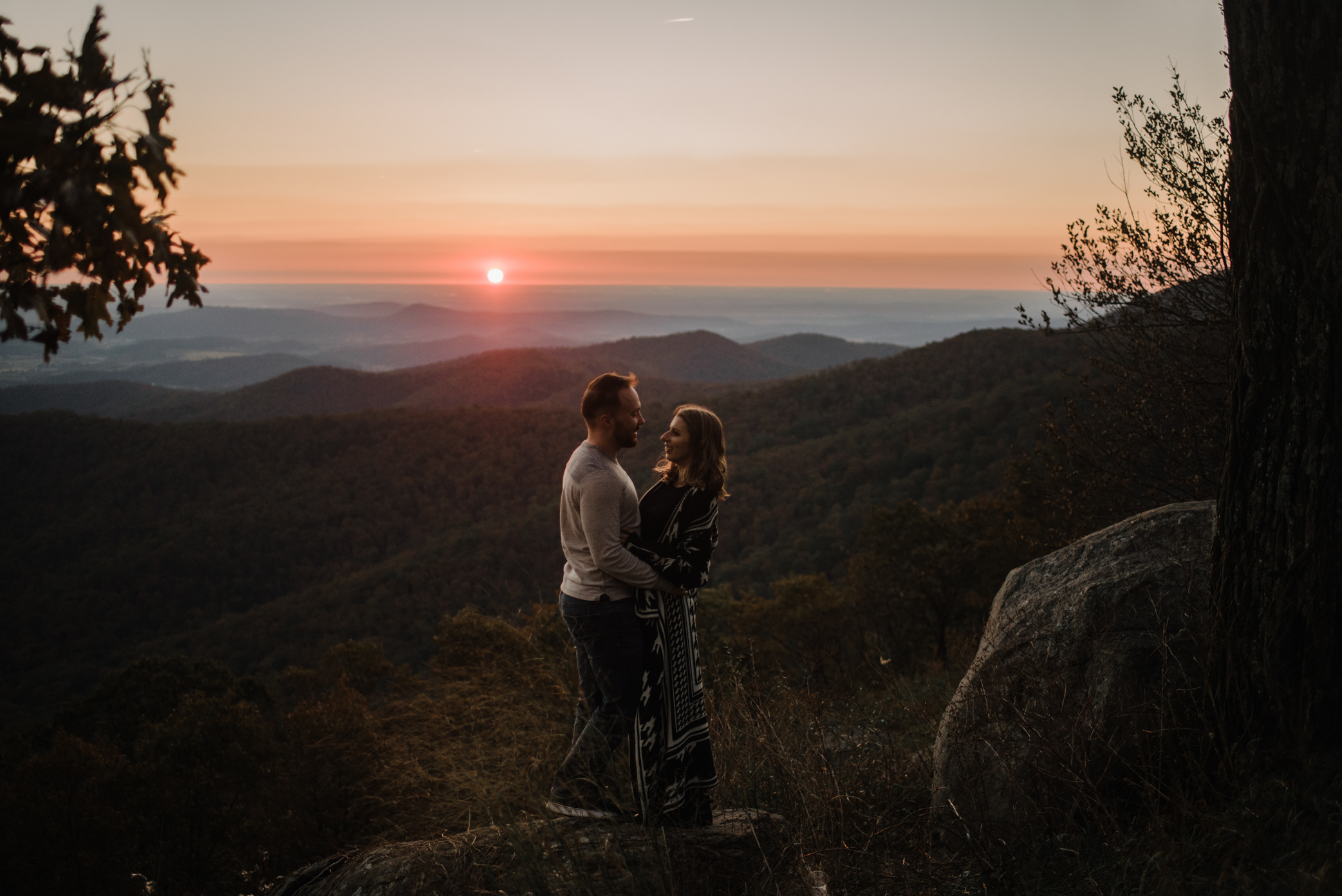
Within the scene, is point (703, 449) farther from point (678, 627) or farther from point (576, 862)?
point (576, 862)

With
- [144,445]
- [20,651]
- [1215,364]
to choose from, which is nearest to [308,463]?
[144,445]

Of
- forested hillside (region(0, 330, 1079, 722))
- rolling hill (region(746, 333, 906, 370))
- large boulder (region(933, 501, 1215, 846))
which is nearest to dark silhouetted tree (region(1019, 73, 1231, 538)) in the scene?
large boulder (region(933, 501, 1215, 846))

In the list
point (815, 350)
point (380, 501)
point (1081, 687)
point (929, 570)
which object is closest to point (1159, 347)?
point (1081, 687)

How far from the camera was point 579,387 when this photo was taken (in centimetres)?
11281

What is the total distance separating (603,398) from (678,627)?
1.01m

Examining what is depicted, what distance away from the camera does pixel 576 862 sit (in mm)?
2375

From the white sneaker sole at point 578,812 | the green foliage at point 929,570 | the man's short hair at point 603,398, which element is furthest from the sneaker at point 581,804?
the green foliage at point 929,570

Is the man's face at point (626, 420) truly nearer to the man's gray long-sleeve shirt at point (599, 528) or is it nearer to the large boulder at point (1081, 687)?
the man's gray long-sleeve shirt at point (599, 528)

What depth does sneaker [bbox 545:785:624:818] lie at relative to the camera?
111 inches

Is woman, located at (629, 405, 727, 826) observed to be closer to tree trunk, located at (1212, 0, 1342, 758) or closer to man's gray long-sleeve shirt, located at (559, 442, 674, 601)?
man's gray long-sleeve shirt, located at (559, 442, 674, 601)

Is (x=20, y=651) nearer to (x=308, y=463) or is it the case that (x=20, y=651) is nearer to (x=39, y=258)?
(x=308, y=463)

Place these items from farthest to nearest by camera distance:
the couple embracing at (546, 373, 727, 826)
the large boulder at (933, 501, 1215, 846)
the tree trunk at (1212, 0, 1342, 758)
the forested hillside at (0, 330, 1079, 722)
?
the forested hillside at (0, 330, 1079, 722)
the couple embracing at (546, 373, 727, 826)
the large boulder at (933, 501, 1215, 846)
the tree trunk at (1212, 0, 1342, 758)

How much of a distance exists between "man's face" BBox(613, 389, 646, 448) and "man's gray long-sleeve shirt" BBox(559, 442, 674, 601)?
10 centimetres

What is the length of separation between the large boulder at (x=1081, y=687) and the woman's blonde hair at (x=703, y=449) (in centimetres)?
140
